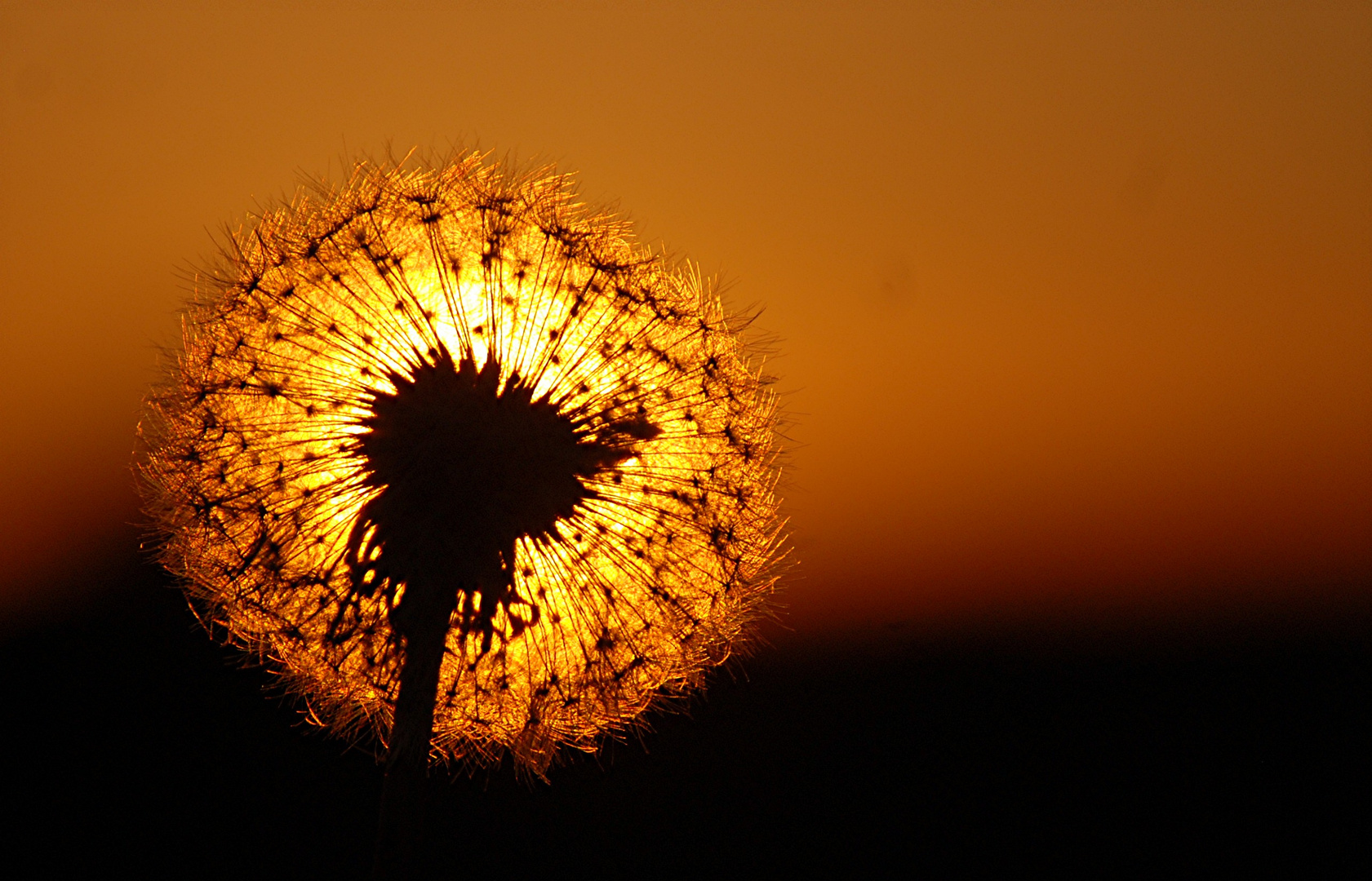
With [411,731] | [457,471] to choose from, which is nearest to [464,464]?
[457,471]

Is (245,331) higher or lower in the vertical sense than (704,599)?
higher

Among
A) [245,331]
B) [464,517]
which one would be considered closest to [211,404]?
[245,331]

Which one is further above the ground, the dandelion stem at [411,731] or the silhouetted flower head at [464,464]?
the silhouetted flower head at [464,464]

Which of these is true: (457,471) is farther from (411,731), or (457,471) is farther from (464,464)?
(411,731)

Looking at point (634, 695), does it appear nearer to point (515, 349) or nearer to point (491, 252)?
point (515, 349)

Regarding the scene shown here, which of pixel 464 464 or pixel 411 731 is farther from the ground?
pixel 464 464
